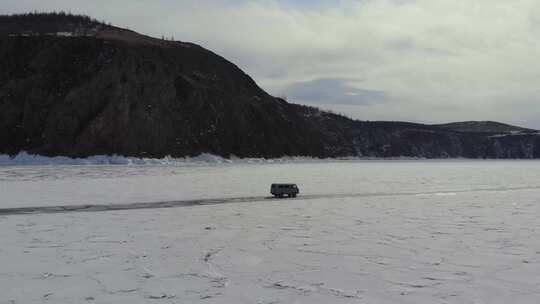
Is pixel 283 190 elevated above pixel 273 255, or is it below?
above

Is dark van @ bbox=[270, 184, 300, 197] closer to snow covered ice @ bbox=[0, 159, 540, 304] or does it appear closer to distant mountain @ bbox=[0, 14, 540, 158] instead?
snow covered ice @ bbox=[0, 159, 540, 304]

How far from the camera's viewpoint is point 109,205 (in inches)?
701

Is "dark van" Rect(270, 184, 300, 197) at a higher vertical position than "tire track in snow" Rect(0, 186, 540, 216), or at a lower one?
higher

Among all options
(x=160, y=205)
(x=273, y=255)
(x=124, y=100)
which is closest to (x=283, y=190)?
(x=160, y=205)

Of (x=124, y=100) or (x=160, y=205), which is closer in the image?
(x=160, y=205)

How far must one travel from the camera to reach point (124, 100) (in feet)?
269

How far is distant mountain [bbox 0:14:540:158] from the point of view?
78.2m

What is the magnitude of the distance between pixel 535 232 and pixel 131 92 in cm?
7764

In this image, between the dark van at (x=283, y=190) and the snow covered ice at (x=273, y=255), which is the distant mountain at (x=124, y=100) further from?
the snow covered ice at (x=273, y=255)

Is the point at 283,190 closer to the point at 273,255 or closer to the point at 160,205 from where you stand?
the point at 160,205


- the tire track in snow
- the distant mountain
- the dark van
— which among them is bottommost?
the tire track in snow

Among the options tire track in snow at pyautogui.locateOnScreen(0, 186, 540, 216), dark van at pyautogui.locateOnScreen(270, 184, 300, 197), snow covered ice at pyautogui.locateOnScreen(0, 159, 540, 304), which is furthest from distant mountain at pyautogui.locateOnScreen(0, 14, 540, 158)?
snow covered ice at pyautogui.locateOnScreen(0, 159, 540, 304)

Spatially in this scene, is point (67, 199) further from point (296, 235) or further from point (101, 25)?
point (101, 25)

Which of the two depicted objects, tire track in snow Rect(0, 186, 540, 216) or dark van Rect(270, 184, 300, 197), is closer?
tire track in snow Rect(0, 186, 540, 216)
